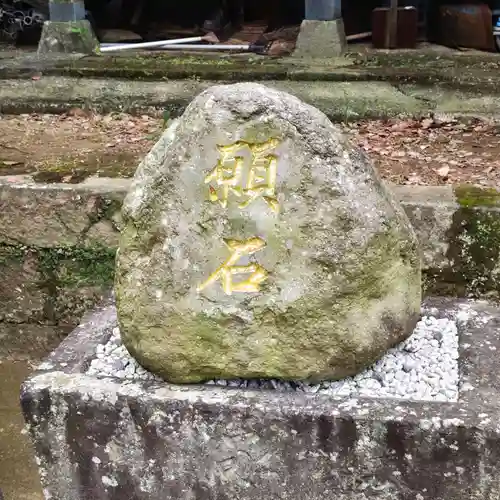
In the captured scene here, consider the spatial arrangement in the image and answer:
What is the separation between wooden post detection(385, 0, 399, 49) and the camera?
5.27 meters

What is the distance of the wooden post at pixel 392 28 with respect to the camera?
17.3 feet

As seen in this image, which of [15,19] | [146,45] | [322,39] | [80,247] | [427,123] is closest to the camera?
[80,247]

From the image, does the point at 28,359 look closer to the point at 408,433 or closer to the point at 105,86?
the point at 105,86

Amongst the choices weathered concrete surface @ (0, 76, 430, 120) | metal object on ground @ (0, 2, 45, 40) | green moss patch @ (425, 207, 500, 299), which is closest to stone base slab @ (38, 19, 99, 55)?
weathered concrete surface @ (0, 76, 430, 120)

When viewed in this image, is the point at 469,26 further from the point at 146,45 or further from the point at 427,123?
the point at 146,45

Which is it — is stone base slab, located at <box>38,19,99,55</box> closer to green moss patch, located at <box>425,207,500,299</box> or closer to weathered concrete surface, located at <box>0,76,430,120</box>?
weathered concrete surface, located at <box>0,76,430,120</box>

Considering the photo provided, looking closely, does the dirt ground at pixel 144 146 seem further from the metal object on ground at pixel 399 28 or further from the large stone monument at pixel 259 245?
the large stone monument at pixel 259 245

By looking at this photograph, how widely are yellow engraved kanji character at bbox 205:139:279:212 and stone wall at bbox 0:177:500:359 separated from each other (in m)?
1.22

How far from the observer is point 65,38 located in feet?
17.2

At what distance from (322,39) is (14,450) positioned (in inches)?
129

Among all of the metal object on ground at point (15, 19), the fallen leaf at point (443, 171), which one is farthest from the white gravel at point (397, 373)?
the metal object on ground at point (15, 19)

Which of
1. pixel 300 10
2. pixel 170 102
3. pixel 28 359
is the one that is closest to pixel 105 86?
pixel 170 102

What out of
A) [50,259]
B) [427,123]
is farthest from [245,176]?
[427,123]

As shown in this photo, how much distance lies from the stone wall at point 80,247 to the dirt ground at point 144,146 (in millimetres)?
181
